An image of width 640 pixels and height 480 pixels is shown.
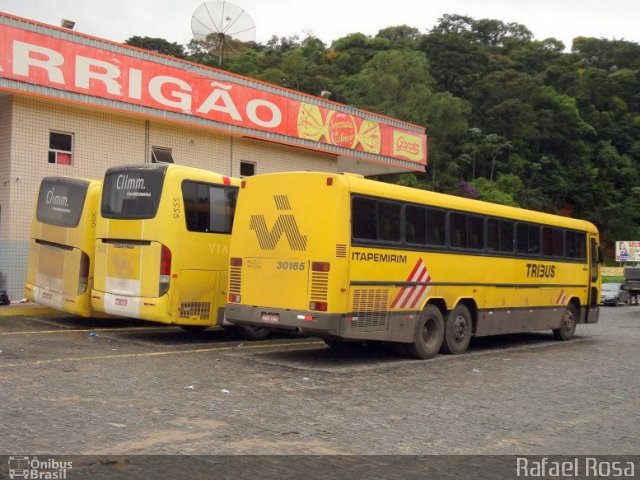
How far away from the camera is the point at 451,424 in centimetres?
745

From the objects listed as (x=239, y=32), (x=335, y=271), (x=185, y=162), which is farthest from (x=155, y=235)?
(x=239, y=32)

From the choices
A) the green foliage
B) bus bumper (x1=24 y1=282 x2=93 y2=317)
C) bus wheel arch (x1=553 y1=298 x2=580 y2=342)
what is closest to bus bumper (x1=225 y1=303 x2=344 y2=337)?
bus bumper (x1=24 y1=282 x2=93 y2=317)

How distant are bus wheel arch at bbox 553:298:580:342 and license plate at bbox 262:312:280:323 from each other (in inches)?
345

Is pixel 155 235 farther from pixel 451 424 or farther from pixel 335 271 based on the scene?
pixel 451 424

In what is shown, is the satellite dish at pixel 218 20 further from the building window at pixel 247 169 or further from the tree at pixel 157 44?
the tree at pixel 157 44

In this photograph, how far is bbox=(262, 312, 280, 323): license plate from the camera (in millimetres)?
10992

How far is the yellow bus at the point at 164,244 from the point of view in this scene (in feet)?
41.0

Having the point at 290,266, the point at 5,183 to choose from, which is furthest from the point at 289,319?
the point at 5,183

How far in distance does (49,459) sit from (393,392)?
4766mm

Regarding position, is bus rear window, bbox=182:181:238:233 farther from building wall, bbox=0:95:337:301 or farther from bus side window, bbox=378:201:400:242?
building wall, bbox=0:95:337:301

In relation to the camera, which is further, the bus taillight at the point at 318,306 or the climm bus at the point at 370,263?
the climm bus at the point at 370,263

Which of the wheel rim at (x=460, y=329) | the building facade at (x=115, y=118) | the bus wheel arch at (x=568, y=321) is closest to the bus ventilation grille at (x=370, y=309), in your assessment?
the wheel rim at (x=460, y=329)

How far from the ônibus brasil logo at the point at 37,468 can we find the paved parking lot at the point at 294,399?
26 centimetres

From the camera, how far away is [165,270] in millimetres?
12461
